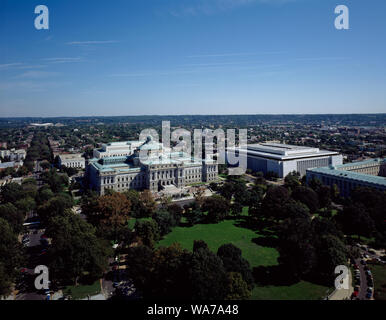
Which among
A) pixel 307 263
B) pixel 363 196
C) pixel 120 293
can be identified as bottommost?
pixel 120 293

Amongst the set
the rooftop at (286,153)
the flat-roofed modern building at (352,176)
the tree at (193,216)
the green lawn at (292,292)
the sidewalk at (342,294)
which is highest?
the rooftop at (286,153)

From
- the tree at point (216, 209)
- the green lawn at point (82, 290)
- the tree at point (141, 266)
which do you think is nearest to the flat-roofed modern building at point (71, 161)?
the tree at point (216, 209)

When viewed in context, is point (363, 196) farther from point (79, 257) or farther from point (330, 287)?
point (79, 257)

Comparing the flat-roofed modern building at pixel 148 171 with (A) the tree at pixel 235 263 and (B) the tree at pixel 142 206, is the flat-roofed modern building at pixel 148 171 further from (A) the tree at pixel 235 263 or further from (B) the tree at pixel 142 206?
(A) the tree at pixel 235 263

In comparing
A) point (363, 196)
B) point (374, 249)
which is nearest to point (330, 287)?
point (374, 249)

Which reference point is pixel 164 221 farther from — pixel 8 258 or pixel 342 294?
pixel 342 294
